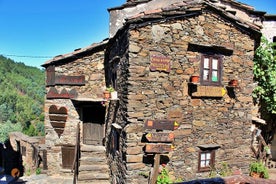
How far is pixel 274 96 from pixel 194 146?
14.1ft

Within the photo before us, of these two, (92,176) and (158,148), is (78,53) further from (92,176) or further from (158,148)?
(158,148)

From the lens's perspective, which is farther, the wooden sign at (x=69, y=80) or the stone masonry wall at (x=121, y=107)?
the wooden sign at (x=69, y=80)

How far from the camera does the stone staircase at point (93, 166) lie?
25.0 feet

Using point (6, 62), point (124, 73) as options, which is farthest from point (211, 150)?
point (6, 62)

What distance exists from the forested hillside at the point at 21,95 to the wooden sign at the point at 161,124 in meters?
31.7

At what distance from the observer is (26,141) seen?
14633 millimetres

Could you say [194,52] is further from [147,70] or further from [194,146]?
[194,146]

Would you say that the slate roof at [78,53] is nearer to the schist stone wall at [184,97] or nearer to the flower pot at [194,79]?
the schist stone wall at [184,97]

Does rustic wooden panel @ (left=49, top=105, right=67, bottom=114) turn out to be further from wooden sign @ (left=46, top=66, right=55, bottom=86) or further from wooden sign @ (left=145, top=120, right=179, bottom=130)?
wooden sign @ (left=145, top=120, right=179, bottom=130)

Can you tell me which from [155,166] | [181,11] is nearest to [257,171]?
[155,166]

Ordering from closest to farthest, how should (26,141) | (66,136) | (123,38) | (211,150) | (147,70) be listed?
(147,70), (123,38), (211,150), (66,136), (26,141)

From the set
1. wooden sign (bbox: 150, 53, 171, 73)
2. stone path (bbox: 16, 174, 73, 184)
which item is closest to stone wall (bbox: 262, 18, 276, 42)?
wooden sign (bbox: 150, 53, 171, 73)

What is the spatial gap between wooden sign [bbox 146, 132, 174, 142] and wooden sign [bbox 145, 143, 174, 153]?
0.39 ft


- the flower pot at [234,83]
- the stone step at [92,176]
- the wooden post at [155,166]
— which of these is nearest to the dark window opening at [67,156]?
the stone step at [92,176]
